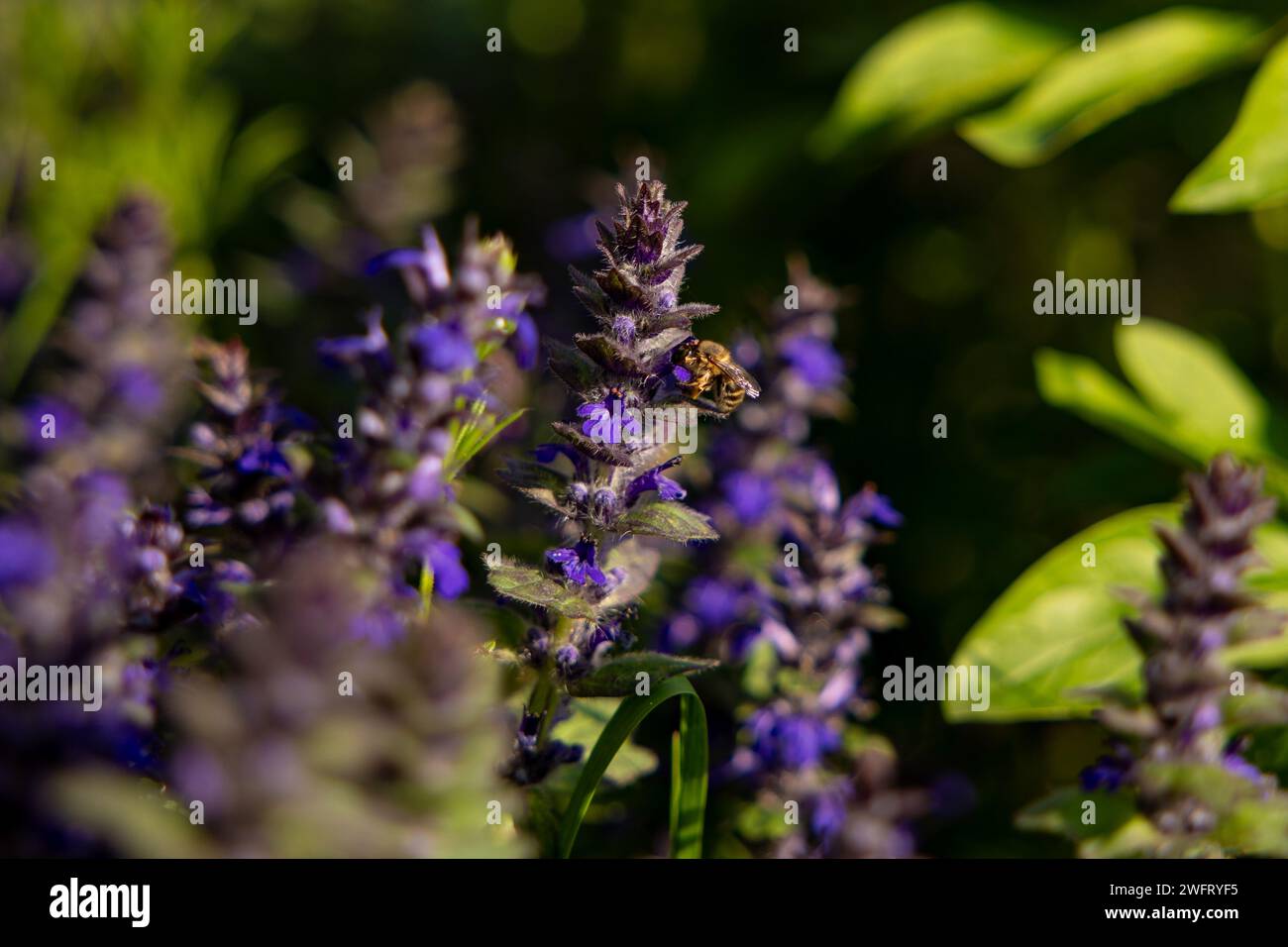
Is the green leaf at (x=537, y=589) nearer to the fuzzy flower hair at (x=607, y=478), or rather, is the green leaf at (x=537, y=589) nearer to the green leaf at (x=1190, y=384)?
the fuzzy flower hair at (x=607, y=478)

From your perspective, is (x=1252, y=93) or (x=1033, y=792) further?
(x=1033, y=792)

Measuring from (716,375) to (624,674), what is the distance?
0.50 metres

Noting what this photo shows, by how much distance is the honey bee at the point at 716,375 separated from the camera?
1751 mm

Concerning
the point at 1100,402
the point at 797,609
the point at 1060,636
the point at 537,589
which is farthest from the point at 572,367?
the point at 1100,402

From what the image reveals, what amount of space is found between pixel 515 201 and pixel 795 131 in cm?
109

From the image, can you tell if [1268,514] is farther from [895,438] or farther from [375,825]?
[895,438]

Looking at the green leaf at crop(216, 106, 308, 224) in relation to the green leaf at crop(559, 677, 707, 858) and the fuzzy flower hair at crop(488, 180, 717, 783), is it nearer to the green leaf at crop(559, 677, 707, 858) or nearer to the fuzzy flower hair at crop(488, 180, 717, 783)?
the fuzzy flower hair at crop(488, 180, 717, 783)

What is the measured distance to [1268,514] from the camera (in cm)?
157

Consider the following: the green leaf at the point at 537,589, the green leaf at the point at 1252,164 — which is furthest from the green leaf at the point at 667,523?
the green leaf at the point at 1252,164

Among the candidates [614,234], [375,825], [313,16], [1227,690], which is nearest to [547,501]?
[614,234]

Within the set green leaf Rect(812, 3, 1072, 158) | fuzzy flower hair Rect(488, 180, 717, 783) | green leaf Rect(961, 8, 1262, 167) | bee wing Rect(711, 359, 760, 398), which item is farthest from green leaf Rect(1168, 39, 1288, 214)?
fuzzy flower hair Rect(488, 180, 717, 783)

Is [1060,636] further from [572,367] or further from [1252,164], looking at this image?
[572,367]

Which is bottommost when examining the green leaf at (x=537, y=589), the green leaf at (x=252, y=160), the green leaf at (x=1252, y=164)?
the green leaf at (x=537, y=589)

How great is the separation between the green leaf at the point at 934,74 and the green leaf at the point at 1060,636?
1.05m
